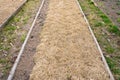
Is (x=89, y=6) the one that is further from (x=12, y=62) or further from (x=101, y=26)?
(x=12, y=62)

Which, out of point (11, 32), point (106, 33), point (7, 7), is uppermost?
point (11, 32)

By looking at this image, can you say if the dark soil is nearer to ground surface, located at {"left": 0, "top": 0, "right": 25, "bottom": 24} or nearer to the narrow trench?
the narrow trench

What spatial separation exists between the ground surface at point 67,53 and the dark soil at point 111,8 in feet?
6.04

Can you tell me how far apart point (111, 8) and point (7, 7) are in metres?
5.42

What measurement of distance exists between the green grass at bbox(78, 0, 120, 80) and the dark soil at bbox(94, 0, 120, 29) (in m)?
0.32

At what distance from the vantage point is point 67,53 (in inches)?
288

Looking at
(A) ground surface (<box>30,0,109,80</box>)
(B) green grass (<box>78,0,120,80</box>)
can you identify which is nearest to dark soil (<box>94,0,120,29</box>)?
(B) green grass (<box>78,0,120,80</box>)

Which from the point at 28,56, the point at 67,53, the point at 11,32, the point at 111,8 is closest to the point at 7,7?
the point at 11,32

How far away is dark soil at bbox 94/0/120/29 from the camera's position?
1162 cm

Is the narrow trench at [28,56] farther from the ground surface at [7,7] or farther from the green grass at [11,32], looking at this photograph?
the ground surface at [7,7]

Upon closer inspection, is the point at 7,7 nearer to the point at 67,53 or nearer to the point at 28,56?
the point at 28,56

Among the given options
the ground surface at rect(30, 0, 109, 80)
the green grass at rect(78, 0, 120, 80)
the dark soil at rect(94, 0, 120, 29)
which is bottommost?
the dark soil at rect(94, 0, 120, 29)

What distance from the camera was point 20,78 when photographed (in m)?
6.17

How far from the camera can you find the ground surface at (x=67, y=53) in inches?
246
